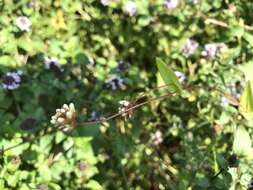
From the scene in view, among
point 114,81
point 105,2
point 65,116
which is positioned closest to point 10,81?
point 114,81

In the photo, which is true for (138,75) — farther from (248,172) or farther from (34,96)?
(248,172)

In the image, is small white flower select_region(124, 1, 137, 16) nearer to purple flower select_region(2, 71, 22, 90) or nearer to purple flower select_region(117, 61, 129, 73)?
purple flower select_region(117, 61, 129, 73)

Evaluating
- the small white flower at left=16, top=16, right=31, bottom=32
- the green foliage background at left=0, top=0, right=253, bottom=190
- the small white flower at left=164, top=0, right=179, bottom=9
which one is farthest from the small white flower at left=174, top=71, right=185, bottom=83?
the small white flower at left=16, top=16, right=31, bottom=32

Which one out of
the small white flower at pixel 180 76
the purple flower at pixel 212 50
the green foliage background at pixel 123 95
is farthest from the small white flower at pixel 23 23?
the purple flower at pixel 212 50

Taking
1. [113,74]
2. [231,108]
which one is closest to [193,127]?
[231,108]

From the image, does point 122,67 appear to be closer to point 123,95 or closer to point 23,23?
point 123,95
